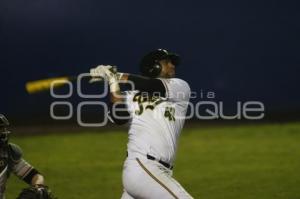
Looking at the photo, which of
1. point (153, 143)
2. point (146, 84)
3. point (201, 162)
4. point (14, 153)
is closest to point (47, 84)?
point (14, 153)

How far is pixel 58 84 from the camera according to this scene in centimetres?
597

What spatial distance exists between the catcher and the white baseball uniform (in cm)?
95

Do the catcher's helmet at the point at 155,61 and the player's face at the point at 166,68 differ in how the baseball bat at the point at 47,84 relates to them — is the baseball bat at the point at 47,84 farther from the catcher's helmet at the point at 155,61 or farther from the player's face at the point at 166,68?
the player's face at the point at 166,68

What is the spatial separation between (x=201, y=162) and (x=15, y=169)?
25.8 ft

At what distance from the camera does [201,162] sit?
13.5m

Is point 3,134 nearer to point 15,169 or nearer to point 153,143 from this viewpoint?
point 15,169

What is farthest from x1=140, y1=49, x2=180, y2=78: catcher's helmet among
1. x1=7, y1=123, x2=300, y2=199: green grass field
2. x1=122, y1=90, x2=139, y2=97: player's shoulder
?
x1=7, y1=123, x2=300, y2=199: green grass field

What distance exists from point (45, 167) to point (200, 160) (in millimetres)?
3278

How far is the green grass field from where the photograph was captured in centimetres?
1005

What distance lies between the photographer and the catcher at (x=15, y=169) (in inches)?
229

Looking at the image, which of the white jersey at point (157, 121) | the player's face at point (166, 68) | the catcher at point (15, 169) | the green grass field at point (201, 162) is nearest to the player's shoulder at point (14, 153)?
the catcher at point (15, 169)

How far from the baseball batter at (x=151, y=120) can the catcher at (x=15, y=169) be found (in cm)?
94

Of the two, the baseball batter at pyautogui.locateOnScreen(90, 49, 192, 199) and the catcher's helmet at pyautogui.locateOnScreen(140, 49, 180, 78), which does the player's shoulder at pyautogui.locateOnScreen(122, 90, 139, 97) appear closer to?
the baseball batter at pyautogui.locateOnScreen(90, 49, 192, 199)

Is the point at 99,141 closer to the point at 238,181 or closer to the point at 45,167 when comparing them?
the point at 45,167
